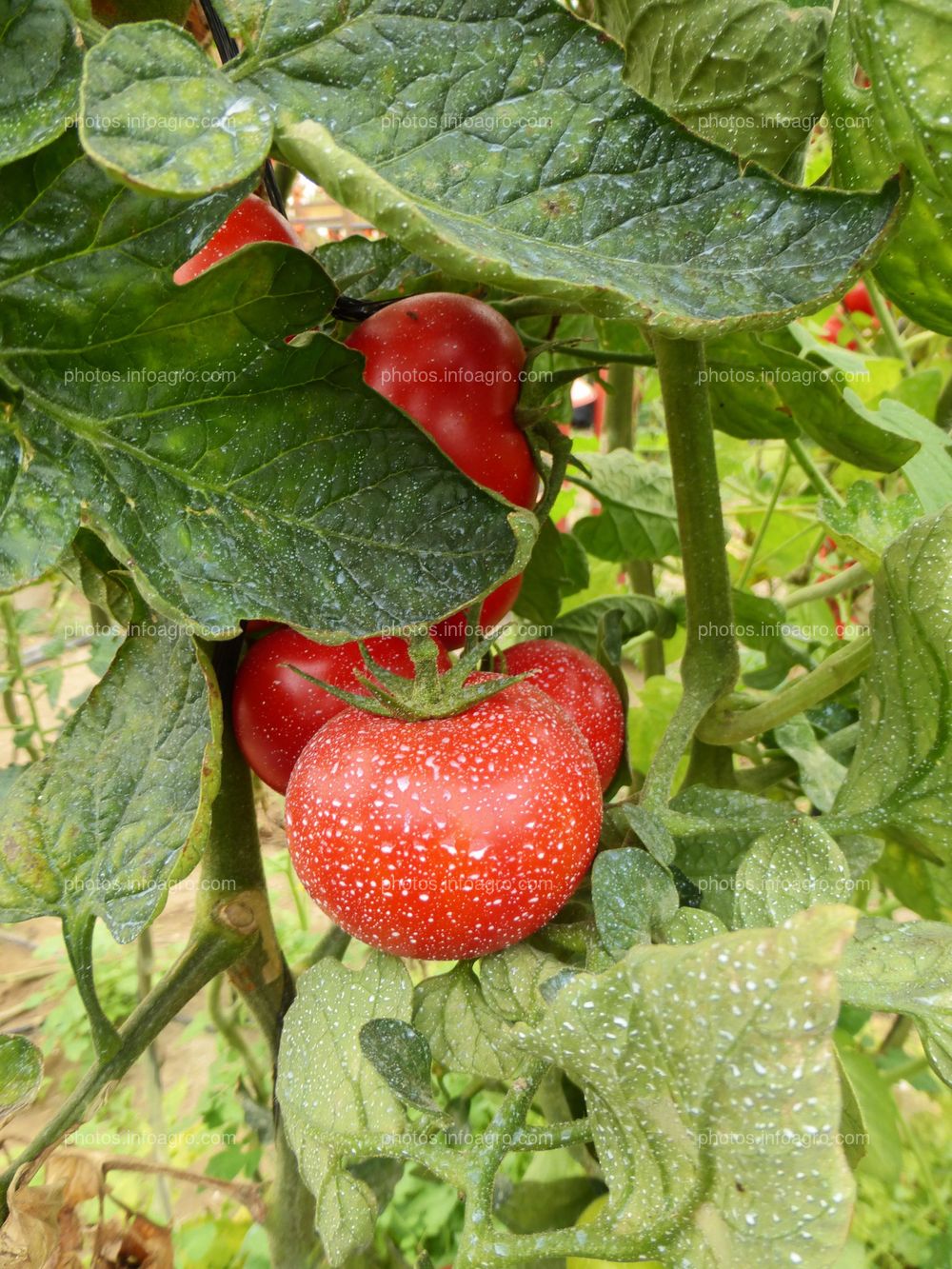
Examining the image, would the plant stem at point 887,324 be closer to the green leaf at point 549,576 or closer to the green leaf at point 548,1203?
the green leaf at point 549,576

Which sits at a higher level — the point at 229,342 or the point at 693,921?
the point at 229,342

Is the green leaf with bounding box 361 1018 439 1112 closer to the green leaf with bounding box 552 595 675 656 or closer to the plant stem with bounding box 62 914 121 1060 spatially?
the plant stem with bounding box 62 914 121 1060

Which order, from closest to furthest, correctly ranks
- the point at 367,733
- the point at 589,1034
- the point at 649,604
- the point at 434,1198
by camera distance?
the point at 589,1034 → the point at 367,733 → the point at 649,604 → the point at 434,1198

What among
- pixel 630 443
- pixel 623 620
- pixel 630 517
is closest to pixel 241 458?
pixel 623 620

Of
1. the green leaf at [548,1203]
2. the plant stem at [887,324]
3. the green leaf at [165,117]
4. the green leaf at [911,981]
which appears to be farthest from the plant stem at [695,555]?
the plant stem at [887,324]

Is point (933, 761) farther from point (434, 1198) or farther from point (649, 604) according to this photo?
point (434, 1198)

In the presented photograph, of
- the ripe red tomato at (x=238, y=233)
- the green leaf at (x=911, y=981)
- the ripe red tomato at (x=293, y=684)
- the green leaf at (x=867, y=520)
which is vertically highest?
the ripe red tomato at (x=238, y=233)

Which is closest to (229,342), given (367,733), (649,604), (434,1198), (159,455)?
(159,455)

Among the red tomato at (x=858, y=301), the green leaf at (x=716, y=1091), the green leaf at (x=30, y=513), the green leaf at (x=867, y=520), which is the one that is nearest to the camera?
the green leaf at (x=716, y=1091)
